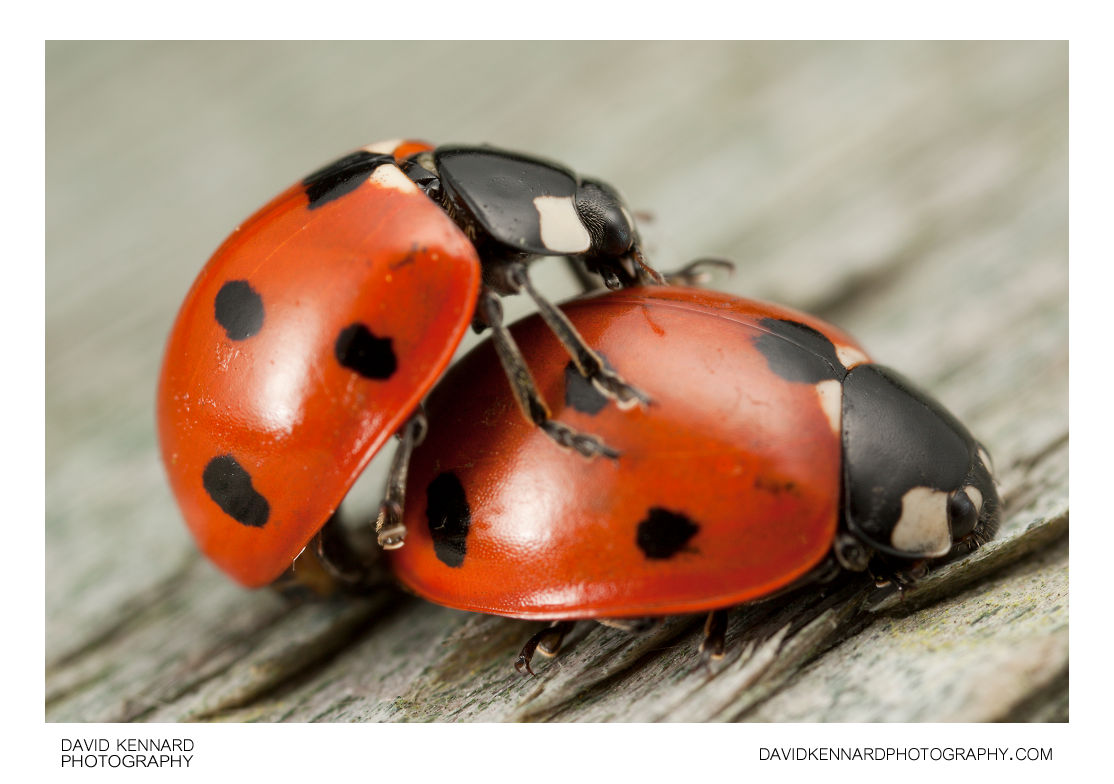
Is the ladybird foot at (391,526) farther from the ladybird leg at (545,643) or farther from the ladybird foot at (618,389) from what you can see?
the ladybird foot at (618,389)

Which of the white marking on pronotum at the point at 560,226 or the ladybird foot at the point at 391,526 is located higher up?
the white marking on pronotum at the point at 560,226

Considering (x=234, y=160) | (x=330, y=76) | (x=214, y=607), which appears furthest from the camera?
(x=330, y=76)

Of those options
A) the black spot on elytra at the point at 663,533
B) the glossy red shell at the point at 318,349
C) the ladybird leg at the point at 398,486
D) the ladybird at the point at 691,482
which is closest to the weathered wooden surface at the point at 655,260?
the ladybird at the point at 691,482

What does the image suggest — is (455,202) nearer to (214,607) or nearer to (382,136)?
(214,607)

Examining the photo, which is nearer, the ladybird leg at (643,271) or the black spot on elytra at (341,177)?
the black spot on elytra at (341,177)

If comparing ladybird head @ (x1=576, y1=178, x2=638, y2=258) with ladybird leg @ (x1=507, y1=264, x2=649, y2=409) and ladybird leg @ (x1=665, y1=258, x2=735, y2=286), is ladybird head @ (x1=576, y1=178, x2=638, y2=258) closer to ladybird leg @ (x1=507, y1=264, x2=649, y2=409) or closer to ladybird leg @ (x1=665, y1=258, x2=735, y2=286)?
ladybird leg @ (x1=507, y1=264, x2=649, y2=409)
